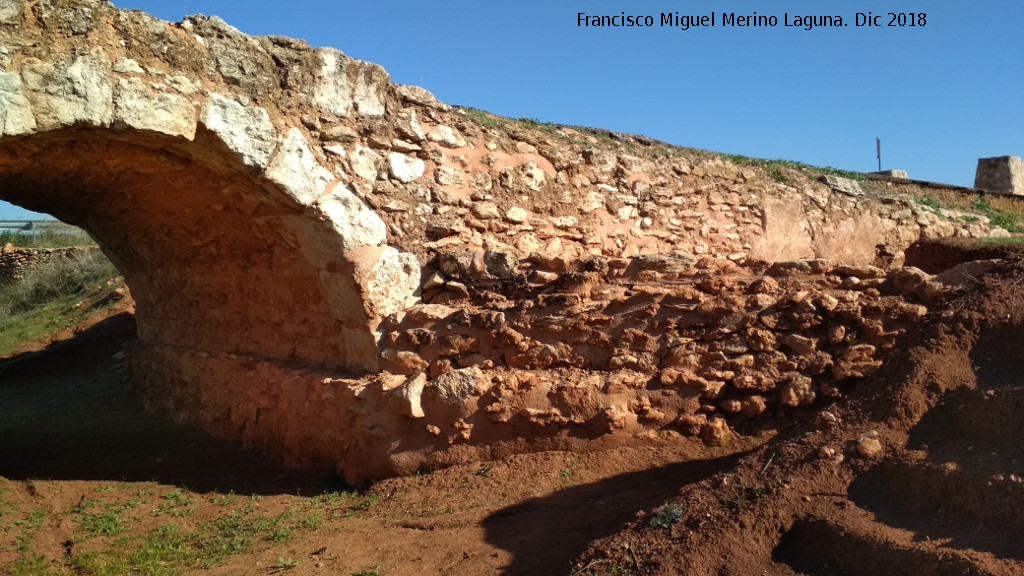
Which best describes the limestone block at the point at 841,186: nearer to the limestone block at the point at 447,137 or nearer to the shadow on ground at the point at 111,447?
the limestone block at the point at 447,137

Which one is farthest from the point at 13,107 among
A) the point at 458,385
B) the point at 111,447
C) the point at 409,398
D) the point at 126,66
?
the point at 111,447

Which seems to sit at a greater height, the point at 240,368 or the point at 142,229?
the point at 142,229

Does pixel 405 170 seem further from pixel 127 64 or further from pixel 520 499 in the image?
pixel 520 499

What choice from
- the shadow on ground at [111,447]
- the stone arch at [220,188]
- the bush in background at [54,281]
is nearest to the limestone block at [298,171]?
the stone arch at [220,188]

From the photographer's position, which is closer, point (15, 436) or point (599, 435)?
point (599, 435)

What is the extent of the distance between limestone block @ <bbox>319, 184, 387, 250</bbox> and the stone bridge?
0.01 meters

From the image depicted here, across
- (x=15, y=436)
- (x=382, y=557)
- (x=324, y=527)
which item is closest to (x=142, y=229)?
(x=15, y=436)

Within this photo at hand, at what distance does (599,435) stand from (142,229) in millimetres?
4051

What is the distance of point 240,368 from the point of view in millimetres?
6012

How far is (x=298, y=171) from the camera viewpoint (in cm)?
484

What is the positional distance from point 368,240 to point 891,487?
3.34 m

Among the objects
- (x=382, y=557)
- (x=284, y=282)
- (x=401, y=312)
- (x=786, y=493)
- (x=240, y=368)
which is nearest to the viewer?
(x=786, y=493)

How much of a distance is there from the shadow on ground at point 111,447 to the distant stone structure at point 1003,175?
392 inches

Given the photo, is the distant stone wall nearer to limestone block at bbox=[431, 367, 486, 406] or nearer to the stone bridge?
the stone bridge
